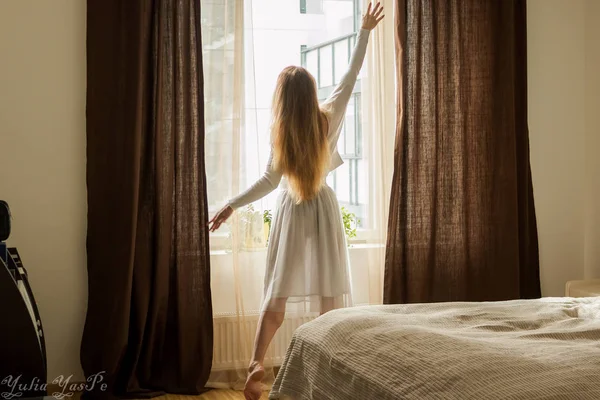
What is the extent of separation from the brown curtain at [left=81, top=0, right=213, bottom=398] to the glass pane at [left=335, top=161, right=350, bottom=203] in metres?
0.87

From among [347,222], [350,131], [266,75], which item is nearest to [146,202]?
[266,75]

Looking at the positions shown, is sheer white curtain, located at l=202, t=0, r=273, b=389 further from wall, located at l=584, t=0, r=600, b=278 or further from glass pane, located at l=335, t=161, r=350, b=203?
wall, located at l=584, t=0, r=600, b=278

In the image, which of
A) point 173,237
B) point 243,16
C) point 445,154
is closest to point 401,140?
point 445,154

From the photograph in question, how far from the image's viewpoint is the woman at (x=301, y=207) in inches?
132

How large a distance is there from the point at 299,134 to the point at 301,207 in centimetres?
33

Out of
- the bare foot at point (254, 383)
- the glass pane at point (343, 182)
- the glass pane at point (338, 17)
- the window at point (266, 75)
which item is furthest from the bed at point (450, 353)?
the glass pane at point (338, 17)

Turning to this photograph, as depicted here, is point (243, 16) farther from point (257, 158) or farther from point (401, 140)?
point (401, 140)

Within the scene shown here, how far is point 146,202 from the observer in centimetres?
374

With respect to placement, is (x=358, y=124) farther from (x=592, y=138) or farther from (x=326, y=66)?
(x=592, y=138)

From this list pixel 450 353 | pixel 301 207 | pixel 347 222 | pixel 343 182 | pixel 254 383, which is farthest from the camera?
pixel 343 182

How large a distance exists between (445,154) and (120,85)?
174cm

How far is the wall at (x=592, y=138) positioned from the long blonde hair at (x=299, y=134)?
1.90 meters

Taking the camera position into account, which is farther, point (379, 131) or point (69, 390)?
point (379, 131)

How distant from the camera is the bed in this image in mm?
1789
